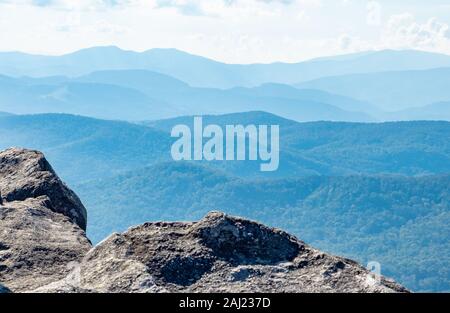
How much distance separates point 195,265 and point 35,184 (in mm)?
5700

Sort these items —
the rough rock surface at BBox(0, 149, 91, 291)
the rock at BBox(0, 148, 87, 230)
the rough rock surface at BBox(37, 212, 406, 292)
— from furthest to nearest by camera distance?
the rock at BBox(0, 148, 87, 230) → the rough rock surface at BBox(0, 149, 91, 291) → the rough rock surface at BBox(37, 212, 406, 292)

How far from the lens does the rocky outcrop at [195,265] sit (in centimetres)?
823

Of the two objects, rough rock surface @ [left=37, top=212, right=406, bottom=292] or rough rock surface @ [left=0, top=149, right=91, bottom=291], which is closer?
rough rock surface @ [left=37, top=212, right=406, bottom=292]

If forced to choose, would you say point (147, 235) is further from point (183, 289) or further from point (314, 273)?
point (314, 273)

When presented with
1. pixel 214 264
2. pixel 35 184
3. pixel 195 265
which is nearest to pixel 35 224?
pixel 35 184

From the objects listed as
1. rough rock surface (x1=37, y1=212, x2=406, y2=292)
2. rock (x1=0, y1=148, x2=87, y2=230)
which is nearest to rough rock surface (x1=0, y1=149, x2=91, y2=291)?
rock (x1=0, y1=148, x2=87, y2=230)

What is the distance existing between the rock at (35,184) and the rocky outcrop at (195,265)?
2868 mm

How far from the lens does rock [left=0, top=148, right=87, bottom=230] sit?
13.4 metres

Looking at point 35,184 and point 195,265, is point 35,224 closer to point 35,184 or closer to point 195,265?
point 35,184

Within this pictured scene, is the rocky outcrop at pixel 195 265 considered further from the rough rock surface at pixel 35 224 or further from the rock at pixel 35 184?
the rock at pixel 35 184

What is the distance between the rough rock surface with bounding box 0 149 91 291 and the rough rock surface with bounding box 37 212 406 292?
3.66ft

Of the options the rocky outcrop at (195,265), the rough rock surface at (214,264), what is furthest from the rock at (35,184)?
the rough rock surface at (214,264)

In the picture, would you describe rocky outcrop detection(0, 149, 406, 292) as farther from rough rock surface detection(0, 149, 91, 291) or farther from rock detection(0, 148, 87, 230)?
rock detection(0, 148, 87, 230)
